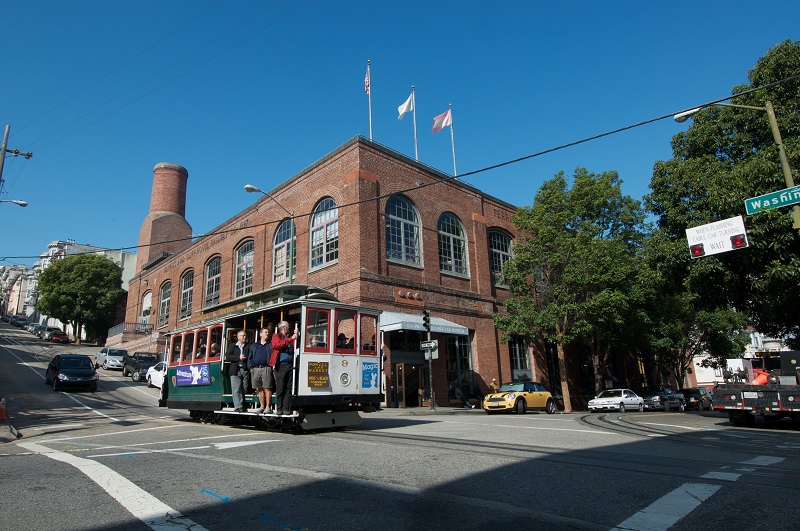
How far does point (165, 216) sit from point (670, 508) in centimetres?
5490

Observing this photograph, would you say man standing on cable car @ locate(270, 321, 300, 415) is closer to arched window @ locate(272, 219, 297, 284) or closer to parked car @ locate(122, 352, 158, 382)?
arched window @ locate(272, 219, 297, 284)

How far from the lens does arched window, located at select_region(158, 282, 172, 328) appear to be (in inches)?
1709

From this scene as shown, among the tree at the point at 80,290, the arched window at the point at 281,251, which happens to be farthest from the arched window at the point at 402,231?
the tree at the point at 80,290

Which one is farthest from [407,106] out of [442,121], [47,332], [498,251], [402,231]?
[47,332]

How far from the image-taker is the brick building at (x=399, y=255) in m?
23.9

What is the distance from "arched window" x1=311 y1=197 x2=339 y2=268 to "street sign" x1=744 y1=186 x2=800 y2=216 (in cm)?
1712

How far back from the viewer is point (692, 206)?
1566 cm

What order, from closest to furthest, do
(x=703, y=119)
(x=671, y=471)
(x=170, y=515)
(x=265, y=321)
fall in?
(x=170, y=515) → (x=671, y=471) → (x=265, y=321) → (x=703, y=119)

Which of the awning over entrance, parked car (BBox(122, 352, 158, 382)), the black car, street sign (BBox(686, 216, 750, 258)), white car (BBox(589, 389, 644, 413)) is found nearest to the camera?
street sign (BBox(686, 216, 750, 258))

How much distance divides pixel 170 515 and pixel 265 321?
25.3ft

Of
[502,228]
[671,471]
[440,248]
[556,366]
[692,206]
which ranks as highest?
[502,228]

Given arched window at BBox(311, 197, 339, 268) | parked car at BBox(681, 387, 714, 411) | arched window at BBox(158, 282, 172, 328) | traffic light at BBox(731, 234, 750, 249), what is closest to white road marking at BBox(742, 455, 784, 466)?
traffic light at BBox(731, 234, 750, 249)

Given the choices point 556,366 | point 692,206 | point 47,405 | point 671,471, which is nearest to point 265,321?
point 671,471

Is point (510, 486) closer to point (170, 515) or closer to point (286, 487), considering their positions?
point (286, 487)
